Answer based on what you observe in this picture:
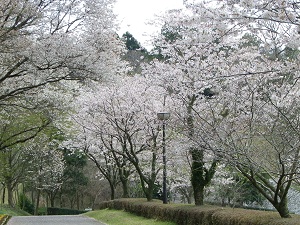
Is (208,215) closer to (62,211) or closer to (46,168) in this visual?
(46,168)

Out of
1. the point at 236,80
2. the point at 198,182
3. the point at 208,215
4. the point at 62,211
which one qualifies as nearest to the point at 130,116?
the point at 198,182

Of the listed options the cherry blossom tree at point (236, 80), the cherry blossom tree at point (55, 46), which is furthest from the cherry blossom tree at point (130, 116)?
the cherry blossom tree at point (55, 46)

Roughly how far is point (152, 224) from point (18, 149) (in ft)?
65.4

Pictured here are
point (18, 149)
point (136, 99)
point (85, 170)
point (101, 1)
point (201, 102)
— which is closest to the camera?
point (101, 1)

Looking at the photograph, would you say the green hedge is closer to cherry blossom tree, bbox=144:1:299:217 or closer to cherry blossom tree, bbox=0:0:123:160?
cherry blossom tree, bbox=144:1:299:217

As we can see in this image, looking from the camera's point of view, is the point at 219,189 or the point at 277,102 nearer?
the point at 277,102

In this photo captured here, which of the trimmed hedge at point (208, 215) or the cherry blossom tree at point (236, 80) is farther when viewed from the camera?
the trimmed hedge at point (208, 215)

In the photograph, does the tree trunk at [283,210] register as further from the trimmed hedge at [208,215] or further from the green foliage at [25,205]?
the green foliage at [25,205]

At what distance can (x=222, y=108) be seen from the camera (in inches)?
578

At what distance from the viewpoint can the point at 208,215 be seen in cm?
1255

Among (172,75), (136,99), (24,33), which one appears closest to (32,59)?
(24,33)

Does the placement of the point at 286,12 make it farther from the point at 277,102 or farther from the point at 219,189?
the point at 219,189

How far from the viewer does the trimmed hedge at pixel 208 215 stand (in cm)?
959

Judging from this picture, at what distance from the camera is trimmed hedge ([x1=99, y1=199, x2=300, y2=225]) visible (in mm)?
9594
